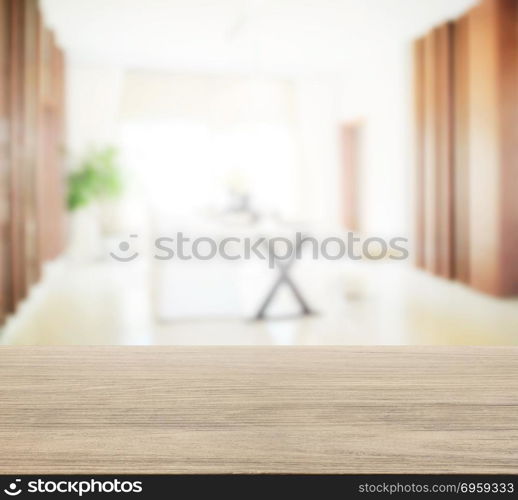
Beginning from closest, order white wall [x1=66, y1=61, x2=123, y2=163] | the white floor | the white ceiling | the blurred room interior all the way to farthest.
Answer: the white floor, the blurred room interior, the white ceiling, white wall [x1=66, y1=61, x2=123, y2=163]

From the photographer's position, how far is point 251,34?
570cm

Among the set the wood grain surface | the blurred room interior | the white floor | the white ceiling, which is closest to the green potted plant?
the blurred room interior

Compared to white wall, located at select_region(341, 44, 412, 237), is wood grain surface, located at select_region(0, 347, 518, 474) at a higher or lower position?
lower

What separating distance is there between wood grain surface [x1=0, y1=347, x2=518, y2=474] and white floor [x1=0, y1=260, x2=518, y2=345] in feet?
4.90

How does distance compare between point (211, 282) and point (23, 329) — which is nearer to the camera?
point (23, 329)

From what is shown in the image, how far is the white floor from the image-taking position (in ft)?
9.87

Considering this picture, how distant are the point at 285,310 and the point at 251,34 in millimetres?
3025

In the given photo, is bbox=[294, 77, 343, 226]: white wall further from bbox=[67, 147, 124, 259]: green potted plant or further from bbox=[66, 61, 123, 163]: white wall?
bbox=[67, 147, 124, 259]: green potted plant

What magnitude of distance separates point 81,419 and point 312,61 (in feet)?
24.4

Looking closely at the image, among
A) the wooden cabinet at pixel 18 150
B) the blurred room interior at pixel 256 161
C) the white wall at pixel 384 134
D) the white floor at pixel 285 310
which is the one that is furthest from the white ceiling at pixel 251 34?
the white floor at pixel 285 310
